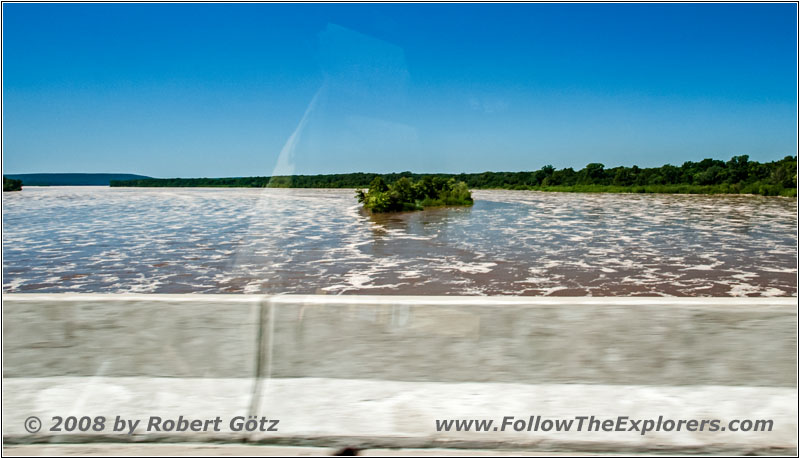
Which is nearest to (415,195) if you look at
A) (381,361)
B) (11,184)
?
(11,184)

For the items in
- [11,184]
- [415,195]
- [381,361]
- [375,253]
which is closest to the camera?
[381,361]

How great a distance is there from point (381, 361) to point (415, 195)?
68.3 ft

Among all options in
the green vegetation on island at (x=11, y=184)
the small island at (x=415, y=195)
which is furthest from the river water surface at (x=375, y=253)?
the small island at (x=415, y=195)

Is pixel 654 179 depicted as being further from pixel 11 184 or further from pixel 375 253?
pixel 11 184

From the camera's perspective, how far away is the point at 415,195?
2356cm

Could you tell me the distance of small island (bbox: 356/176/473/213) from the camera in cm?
2100

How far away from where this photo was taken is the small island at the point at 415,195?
21.0 m

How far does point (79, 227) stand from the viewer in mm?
20516

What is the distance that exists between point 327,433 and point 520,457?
2.81 ft

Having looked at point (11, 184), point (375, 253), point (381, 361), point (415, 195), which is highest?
point (11, 184)

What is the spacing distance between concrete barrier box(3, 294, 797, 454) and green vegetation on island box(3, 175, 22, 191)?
147 cm

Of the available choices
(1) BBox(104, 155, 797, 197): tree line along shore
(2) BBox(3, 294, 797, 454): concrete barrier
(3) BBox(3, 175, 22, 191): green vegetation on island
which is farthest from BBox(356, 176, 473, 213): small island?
(2) BBox(3, 294, 797, 454): concrete barrier

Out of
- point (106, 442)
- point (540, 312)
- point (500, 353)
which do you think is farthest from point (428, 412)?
point (106, 442)

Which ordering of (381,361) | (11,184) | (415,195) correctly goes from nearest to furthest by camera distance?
(381,361)
(11,184)
(415,195)
